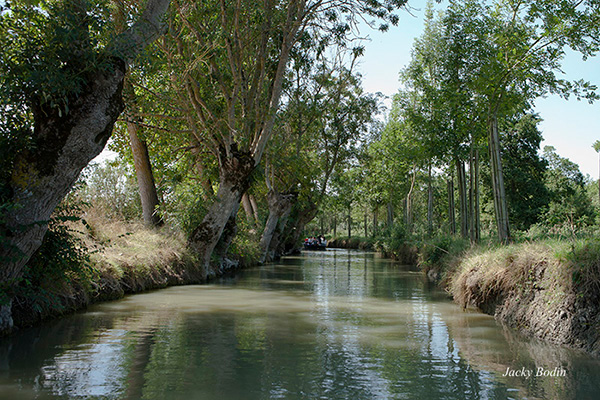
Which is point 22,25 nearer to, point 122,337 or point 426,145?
point 122,337

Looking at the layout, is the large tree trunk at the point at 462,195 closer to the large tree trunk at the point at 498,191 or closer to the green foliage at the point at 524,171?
the large tree trunk at the point at 498,191

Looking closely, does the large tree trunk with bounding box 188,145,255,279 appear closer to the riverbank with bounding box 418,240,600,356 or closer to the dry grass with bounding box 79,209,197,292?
the dry grass with bounding box 79,209,197,292

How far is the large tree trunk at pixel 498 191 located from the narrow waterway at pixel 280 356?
3.32m

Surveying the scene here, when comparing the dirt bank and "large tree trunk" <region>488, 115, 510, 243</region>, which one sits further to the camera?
"large tree trunk" <region>488, 115, 510, 243</region>

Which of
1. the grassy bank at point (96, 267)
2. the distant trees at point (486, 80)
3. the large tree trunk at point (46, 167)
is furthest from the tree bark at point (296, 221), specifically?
the large tree trunk at point (46, 167)

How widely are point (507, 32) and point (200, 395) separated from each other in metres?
12.4

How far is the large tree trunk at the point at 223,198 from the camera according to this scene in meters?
16.0

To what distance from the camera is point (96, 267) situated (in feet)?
34.2

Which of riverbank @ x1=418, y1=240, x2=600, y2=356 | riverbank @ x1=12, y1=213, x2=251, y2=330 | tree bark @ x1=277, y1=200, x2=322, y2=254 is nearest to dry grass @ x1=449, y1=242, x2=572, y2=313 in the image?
riverbank @ x1=418, y1=240, x2=600, y2=356

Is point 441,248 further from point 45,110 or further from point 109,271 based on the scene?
point 45,110

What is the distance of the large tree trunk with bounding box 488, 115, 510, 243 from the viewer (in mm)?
12914

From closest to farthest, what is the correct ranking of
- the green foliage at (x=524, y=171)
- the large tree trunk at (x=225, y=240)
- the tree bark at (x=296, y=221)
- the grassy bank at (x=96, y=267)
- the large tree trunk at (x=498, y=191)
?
the grassy bank at (x=96, y=267) < the large tree trunk at (x=498, y=191) < the large tree trunk at (x=225, y=240) < the green foliage at (x=524, y=171) < the tree bark at (x=296, y=221)

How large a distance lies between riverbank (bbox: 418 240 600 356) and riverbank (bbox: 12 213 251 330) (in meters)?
7.82

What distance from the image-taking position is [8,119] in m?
6.89
